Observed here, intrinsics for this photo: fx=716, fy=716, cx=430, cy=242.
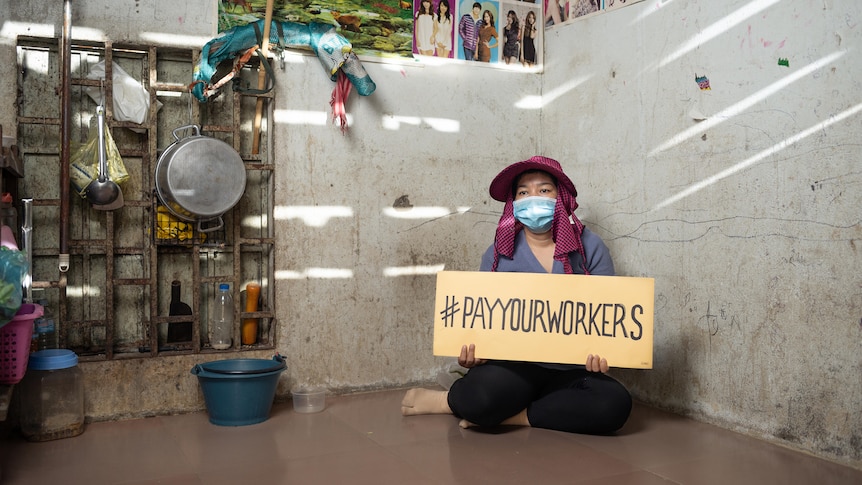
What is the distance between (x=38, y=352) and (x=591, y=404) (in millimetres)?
2203

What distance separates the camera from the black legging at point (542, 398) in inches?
111

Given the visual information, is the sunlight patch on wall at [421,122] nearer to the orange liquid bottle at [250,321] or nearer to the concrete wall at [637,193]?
the concrete wall at [637,193]

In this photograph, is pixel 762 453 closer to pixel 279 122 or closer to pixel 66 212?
pixel 279 122

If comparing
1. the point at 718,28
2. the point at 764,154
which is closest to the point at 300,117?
the point at 718,28

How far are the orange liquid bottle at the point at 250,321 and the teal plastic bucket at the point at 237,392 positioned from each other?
1.03 ft

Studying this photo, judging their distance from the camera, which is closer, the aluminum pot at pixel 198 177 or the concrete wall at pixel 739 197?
the concrete wall at pixel 739 197

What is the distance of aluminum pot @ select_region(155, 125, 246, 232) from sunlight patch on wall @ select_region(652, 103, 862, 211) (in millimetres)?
1942

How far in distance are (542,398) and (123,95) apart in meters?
2.24

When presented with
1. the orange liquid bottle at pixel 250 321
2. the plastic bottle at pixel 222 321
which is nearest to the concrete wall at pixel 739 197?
the orange liquid bottle at pixel 250 321

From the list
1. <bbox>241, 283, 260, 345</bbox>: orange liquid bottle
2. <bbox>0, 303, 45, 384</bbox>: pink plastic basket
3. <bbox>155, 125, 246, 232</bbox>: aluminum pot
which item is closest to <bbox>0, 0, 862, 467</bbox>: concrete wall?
<bbox>241, 283, 260, 345</bbox>: orange liquid bottle

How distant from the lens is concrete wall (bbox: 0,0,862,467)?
2.64 meters

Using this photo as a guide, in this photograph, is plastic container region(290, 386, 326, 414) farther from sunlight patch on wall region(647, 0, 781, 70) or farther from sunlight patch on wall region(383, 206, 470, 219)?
sunlight patch on wall region(647, 0, 781, 70)

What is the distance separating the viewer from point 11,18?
297cm

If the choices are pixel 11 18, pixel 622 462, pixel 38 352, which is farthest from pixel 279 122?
pixel 622 462
